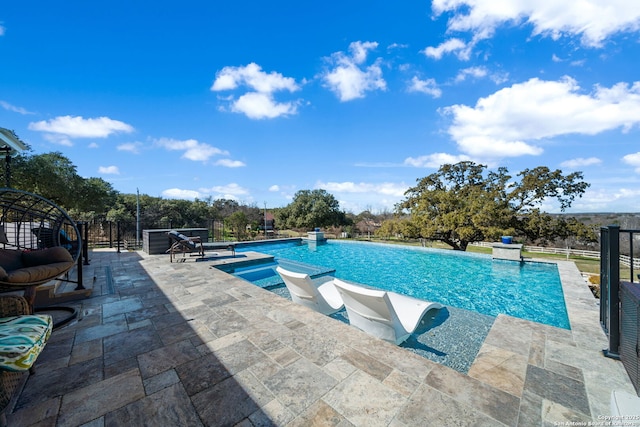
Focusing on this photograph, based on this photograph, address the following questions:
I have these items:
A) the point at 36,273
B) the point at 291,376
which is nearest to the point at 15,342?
the point at 36,273

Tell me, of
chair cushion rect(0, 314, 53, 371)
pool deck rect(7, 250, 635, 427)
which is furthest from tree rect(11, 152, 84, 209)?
chair cushion rect(0, 314, 53, 371)

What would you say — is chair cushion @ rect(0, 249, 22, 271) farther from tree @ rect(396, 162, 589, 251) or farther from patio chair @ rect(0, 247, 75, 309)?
tree @ rect(396, 162, 589, 251)

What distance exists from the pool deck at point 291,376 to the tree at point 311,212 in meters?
21.0

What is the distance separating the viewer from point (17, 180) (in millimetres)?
8805

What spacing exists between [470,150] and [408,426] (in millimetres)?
18845

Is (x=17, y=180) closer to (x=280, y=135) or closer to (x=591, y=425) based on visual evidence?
(x=280, y=135)

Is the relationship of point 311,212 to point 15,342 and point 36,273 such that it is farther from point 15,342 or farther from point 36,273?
point 15,342

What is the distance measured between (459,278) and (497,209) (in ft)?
24.4

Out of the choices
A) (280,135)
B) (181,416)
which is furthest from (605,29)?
(280,135)

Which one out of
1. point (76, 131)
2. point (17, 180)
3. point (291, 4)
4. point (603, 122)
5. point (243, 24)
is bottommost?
point (17, 180)

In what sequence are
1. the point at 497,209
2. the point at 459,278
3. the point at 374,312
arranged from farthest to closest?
the point at 497,209 → the point at 459,278 → the point at 374,312

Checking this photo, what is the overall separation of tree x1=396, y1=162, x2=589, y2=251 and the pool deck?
1042 centimetres

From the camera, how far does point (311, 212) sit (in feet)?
79.2

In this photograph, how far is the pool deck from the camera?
1.46 m
